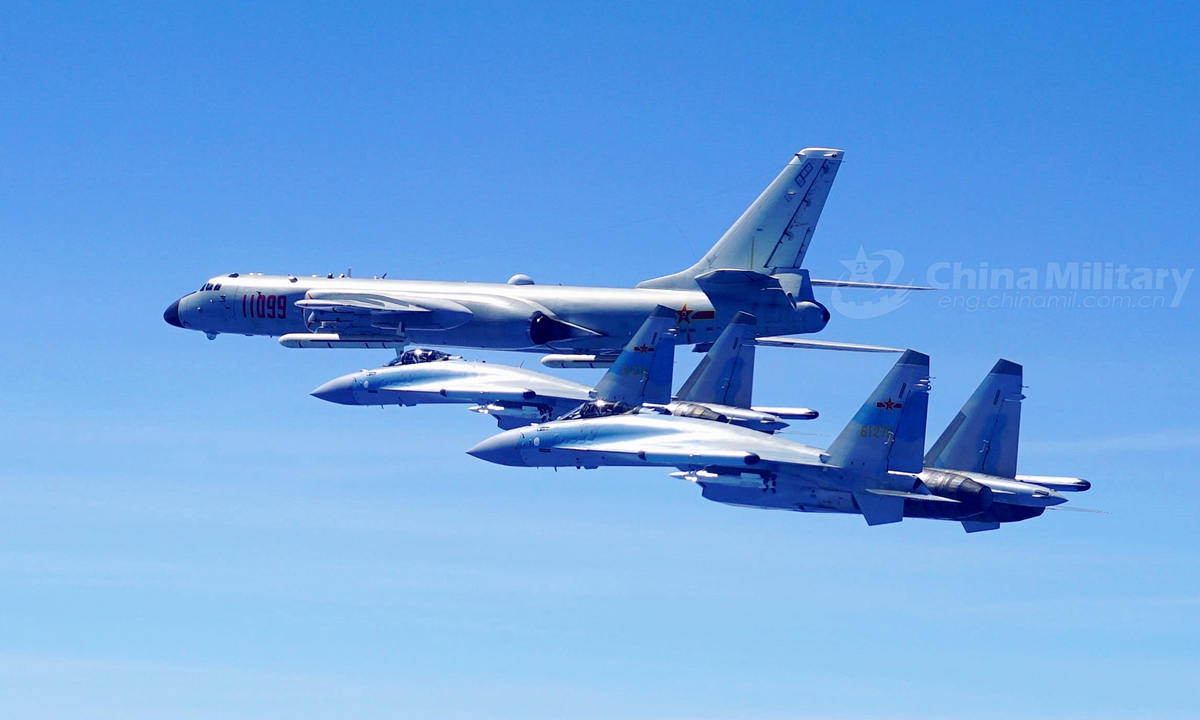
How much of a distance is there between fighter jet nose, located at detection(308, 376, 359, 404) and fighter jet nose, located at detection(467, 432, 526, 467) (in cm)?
1544

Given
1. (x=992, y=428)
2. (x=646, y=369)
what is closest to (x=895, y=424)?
(x=992, y=428)

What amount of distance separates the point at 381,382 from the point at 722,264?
17938 mm

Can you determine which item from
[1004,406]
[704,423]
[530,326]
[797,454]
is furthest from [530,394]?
[1004,406]

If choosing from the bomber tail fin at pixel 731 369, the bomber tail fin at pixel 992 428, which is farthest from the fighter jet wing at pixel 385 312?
the bomber tail fin at pixel 992 428

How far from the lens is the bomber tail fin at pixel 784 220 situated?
83.7 meters

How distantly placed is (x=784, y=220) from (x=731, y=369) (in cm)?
1162

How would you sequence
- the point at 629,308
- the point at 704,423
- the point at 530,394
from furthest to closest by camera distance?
the point at 629,308
the point at 530,394
the point at 704,423

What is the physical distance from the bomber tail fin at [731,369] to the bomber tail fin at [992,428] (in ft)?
41.3

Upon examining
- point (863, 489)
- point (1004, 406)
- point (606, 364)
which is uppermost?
point (606, 364)

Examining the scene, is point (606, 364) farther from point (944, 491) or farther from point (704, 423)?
point (944, 491)

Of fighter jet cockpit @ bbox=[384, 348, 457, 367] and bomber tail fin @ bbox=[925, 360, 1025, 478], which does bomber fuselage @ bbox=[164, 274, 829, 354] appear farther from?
bomber tail fin @ bbox=[925, 360, 1025, 478]

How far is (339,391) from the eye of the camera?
85500 millimetres

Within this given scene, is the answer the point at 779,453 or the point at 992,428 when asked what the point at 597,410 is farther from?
the point at 992,428

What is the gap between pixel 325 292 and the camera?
87.2 meters
